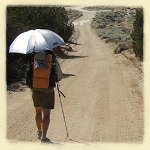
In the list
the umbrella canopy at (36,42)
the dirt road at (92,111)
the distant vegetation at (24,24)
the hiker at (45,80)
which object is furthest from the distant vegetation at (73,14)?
the hiker at (45,80)

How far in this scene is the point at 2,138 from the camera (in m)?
7.76

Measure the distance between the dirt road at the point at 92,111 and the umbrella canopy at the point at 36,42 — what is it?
5.33 feet

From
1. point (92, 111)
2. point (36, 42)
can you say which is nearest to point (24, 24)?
point (92, 111)

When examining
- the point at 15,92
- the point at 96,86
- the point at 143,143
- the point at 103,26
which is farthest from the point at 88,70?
the point at 103,26

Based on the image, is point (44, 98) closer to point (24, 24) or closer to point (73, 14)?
point (24, 24)

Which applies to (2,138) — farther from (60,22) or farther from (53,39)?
(60,22)

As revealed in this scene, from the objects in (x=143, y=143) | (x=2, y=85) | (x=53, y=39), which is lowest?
(x=143, y=143)

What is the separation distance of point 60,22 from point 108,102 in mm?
16805

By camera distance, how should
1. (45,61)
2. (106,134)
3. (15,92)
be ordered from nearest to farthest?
(45,61)
(106,134)
(15,92)

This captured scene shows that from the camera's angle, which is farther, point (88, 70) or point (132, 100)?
point (88, 70)

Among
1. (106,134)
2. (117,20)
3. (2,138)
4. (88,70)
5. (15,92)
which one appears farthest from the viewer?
(117,20)

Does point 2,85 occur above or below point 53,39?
below

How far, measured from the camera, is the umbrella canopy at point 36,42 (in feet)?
22.2

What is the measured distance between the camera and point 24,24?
879 inches
